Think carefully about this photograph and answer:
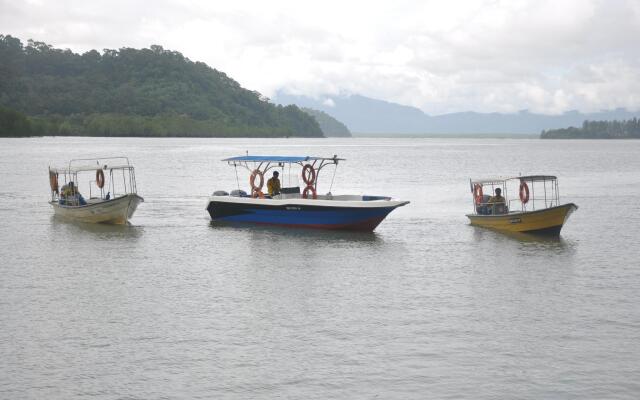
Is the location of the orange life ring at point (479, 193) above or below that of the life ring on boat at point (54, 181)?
below

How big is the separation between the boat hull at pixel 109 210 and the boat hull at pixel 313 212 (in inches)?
191

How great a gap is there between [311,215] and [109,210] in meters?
10.9

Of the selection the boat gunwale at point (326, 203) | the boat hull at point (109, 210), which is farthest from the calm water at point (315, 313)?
the boat gunwale at point (326, 203)

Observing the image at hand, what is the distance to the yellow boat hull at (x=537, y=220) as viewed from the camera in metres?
37.2

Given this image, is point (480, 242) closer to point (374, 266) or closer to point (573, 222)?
point (374, 266)

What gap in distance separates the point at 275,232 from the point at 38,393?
2322cm

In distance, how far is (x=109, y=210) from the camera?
41.4 meters

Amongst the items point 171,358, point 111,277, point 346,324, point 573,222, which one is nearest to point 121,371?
point 171,358

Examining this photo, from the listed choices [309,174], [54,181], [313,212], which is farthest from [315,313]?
[54,181]

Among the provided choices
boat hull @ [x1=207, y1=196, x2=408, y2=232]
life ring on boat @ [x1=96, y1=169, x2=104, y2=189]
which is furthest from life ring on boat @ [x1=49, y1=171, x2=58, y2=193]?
boat hull @ [x1=207, y1=196, x2=408, y2=232]

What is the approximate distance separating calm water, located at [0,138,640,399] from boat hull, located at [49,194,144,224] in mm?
862

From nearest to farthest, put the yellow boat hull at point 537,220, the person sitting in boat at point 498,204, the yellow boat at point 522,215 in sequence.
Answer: the yellow boat hull at point 537,220 → the yellow boat at point 522,215 → the person sitting in boat at point 498,204

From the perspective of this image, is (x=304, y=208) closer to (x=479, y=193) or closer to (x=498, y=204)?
(x=498, y=204)

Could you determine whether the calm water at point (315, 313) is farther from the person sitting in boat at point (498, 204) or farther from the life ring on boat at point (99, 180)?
the life ring on boat at point (99, 180)
